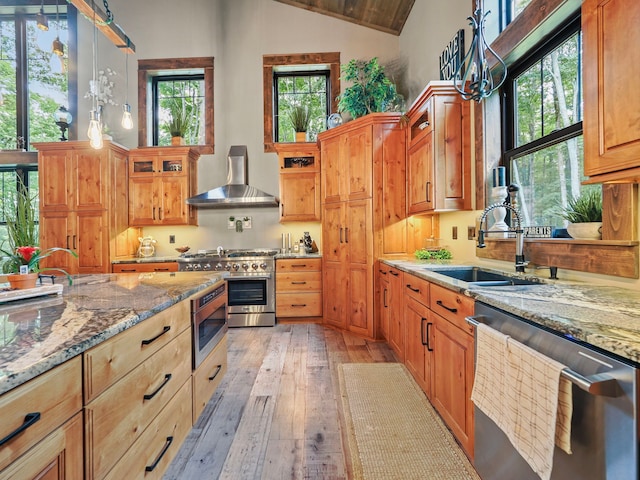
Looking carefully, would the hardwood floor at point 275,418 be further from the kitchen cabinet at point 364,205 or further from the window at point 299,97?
the window at point 299,97

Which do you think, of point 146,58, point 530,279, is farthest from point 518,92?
point 146,58

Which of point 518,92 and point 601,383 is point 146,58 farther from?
point 601,383

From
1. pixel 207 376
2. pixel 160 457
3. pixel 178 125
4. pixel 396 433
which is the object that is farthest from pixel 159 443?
pixel 178 125

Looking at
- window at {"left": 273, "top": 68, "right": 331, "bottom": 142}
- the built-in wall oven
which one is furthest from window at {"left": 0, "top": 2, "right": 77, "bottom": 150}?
the built-in wall oven

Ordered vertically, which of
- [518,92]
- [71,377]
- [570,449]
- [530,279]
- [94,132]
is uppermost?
[518,92]

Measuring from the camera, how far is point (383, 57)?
169 inches

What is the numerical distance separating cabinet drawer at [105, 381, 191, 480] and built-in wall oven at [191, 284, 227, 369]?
0.21m

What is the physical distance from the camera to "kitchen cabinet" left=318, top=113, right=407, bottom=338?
3.27 meters

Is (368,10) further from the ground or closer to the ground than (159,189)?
further from the ground

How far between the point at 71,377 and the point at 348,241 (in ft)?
9.57

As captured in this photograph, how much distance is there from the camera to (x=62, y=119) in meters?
4.17

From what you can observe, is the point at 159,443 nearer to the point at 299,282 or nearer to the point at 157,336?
the point at 157,336

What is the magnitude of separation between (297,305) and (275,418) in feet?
6.60

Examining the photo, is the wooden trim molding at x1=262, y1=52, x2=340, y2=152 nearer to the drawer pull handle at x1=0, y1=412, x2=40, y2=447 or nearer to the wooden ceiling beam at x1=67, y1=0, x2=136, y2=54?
the wooden ceiling beam at x1=67, y1=0, x2=136, y2=54
